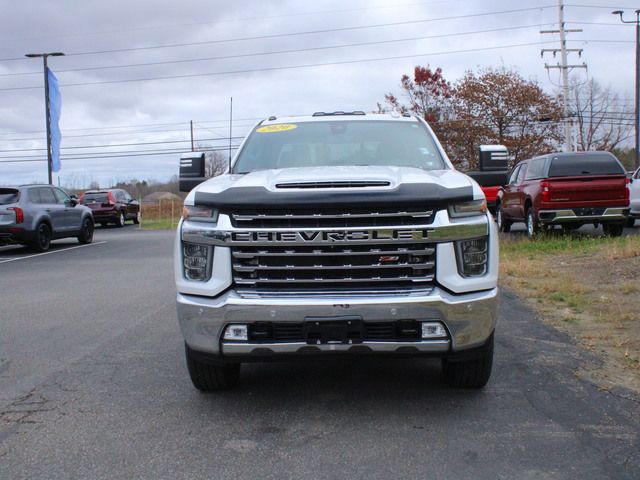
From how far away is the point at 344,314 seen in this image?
3918 millimetres

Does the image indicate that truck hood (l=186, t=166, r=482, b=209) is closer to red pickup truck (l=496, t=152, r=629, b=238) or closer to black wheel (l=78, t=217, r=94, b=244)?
red pickup truck (l=496, t=152, r=629, b=238)

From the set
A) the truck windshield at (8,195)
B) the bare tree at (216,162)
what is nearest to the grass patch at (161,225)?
the truck windshield at (8,195)

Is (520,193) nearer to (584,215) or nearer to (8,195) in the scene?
(584,215)

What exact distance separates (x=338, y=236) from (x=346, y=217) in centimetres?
12

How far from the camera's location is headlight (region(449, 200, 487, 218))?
406 centimetres

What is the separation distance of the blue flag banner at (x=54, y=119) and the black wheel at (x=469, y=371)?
1273 inches

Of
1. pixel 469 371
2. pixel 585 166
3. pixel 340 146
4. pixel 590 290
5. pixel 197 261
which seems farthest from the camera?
pixel 585 166

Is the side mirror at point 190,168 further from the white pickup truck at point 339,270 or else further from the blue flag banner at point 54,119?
the blue flag banner at point 54,119

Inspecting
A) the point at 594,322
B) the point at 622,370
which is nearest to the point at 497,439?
the point at 622,370

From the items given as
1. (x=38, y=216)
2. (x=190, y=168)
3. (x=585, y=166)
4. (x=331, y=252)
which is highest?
(x=585, y=166)

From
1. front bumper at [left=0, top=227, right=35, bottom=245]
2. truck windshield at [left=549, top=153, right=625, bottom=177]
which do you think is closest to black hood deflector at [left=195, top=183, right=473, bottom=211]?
truck windshield at [left=549, top=153, right=625, bottom=177]

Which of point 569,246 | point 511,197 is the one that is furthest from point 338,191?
point 511,197

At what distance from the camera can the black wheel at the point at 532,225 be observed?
1462 cm

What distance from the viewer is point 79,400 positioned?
466cm
